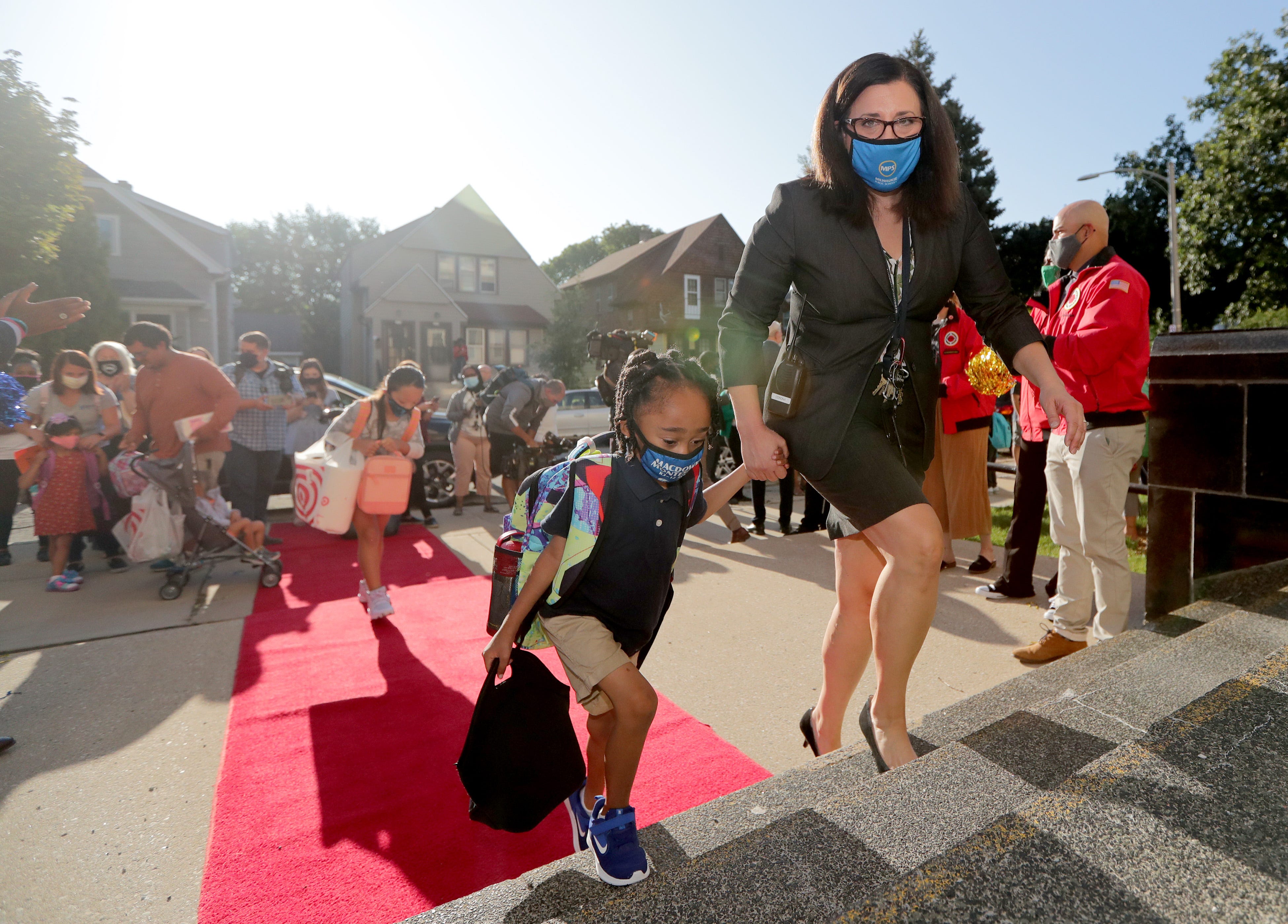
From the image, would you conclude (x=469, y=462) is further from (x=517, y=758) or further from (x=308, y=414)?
(x=517, y=758)

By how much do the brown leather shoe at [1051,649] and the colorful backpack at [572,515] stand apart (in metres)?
2.80

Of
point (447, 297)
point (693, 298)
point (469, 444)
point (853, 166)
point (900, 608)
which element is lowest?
point (900, 608)

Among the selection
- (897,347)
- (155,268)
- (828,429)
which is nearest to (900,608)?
(828,429)

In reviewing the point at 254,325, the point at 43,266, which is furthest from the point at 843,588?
the point at 254,325

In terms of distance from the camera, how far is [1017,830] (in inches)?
57.9

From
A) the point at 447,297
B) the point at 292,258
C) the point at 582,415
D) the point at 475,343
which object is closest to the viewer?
the point at 582,415

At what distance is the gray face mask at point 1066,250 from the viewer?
156 inches

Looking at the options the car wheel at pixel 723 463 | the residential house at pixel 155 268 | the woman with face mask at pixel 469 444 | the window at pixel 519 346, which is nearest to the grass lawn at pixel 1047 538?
the car wheel at pixel 723 463

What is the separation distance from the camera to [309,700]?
3.84 meters

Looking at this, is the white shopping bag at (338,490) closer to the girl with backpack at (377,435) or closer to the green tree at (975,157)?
the girl with backpack at (377,435)

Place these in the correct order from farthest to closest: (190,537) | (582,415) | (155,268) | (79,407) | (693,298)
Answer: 1. (693,298)
2. (155,268)
3. (582,415)
4. (79,407)
5. (190,537)

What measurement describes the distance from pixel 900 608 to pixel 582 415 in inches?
533

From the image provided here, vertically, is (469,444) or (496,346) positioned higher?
(496,346)

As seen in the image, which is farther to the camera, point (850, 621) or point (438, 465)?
point (438, 465)
